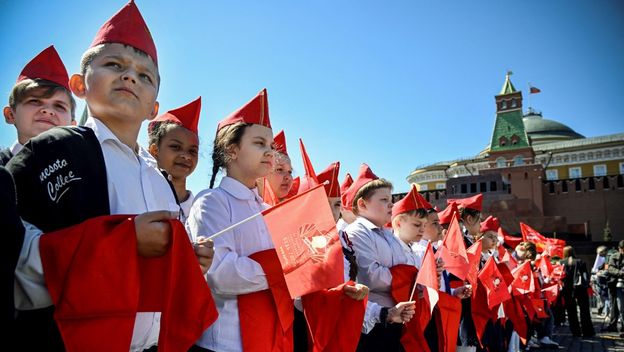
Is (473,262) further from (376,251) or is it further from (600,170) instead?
(600,170)

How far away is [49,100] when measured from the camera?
2.32m

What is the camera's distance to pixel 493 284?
16.7 ft

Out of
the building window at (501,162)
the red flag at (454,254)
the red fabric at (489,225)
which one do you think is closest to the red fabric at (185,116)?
the red flag at (454,254)

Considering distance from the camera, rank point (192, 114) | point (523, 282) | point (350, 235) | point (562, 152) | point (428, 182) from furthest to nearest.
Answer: point (428, 182) → point (562, 152) → point (523, 282) → point (350, 235) → point (192, 114)

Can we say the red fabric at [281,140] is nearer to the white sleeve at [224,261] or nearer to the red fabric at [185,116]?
the red fabric at [185,116]

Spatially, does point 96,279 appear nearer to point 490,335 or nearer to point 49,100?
point 49,100

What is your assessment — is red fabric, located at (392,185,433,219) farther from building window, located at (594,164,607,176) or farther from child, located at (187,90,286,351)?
building window, located at (594,164,607,176)

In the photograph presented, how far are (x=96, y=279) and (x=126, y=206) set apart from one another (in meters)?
0.41

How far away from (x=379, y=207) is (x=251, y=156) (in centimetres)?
169

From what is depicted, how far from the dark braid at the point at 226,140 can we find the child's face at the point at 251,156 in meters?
0.02

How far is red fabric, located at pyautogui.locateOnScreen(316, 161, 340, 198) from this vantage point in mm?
4160

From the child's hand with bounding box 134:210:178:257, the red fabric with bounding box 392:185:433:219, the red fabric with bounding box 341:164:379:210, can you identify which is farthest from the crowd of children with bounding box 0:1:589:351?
the red fabric with bounding box 392:185:433:219

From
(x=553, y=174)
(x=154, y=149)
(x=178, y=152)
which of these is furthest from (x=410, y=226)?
(x=553, y=174)

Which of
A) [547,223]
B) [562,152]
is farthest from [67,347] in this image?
[562,152]
